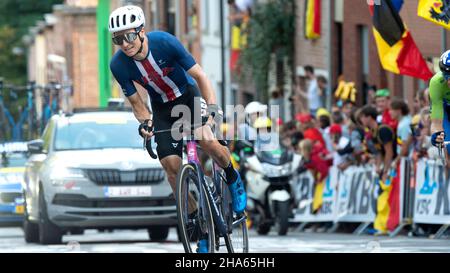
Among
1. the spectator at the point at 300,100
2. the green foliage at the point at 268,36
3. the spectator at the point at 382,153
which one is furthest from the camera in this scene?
the green foliage at the point at 268,36

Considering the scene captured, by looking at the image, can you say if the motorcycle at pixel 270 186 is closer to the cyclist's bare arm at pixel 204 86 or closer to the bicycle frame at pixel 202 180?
the bicycle frame at pixel 202 180

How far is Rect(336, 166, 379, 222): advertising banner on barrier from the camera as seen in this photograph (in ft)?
68.7

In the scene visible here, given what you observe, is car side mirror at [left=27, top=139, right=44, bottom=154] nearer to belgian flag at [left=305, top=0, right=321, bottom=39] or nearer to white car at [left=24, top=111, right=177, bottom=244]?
white car at [left=24, top=111, right=177, bottom=244]

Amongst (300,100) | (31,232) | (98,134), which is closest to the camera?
(98,134)

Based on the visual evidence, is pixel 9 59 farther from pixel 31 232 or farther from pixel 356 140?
pixel 31 232

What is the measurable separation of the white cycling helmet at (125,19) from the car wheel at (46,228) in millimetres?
7375

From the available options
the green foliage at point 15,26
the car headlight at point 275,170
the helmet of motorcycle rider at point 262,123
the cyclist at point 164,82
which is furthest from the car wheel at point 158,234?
the green foliage at point 15,26

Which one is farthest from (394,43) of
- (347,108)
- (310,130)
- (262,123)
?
(310,130)

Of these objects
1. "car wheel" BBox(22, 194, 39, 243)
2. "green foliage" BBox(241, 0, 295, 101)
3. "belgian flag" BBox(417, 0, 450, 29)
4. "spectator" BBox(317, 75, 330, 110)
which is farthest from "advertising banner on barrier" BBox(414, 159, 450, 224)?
"green foliage" BBox(241, 0, 295, 101)

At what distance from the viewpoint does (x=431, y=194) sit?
1905cm

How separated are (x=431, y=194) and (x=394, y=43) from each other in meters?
2.30

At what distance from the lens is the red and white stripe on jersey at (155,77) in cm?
1162
